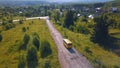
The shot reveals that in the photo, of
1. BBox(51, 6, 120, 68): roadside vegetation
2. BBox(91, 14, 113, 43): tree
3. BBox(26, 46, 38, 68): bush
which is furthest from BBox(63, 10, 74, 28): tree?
BBox(26, 46, 38, 68): bush

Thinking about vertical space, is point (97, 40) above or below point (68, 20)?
below

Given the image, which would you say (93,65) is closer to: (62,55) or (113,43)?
(62,55)

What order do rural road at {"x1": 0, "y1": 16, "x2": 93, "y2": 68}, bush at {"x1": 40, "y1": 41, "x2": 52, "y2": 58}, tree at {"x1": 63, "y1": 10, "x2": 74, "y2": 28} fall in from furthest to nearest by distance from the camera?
1. tree at {"x1": 63, "y1": 10, "x2": 74, "y2": 28}
2. bush at {"x1": 40, "y1": 41, "x2": 52, "y2": 58}
3. rural road at {"x1": 0, "y1": 16, "x2": 93, "y2": 68}

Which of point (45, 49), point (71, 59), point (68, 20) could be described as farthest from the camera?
point (68, 20)

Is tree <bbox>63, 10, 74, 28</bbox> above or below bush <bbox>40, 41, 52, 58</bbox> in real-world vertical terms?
below

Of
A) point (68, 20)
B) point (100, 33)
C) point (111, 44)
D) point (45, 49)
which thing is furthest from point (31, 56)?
point (68, 20)

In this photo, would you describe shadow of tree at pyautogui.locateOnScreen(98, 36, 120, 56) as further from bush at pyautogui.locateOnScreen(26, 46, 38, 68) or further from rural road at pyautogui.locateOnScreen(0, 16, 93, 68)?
bush at pyautogui.locateOnScreen(26, 46, 38, 68)

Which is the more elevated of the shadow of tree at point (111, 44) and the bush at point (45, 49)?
the bush at point (45, 49)

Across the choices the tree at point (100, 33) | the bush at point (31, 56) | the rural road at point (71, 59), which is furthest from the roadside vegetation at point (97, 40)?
the bush at point (31, 56)

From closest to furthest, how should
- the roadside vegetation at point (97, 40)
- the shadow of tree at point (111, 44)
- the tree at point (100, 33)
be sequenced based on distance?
the roadside vegetation at point (97, 40) → the shadow of tree at point (111, 44) → the tree at point (100, 33)

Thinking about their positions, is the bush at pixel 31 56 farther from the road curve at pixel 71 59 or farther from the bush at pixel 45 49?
the road curve at pixel 71 59

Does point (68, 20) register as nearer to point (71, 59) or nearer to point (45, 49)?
point (45, 49)

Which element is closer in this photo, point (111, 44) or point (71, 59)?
point (71, 59)

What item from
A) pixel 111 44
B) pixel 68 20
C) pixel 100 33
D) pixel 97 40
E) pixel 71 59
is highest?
pixel 71 59
